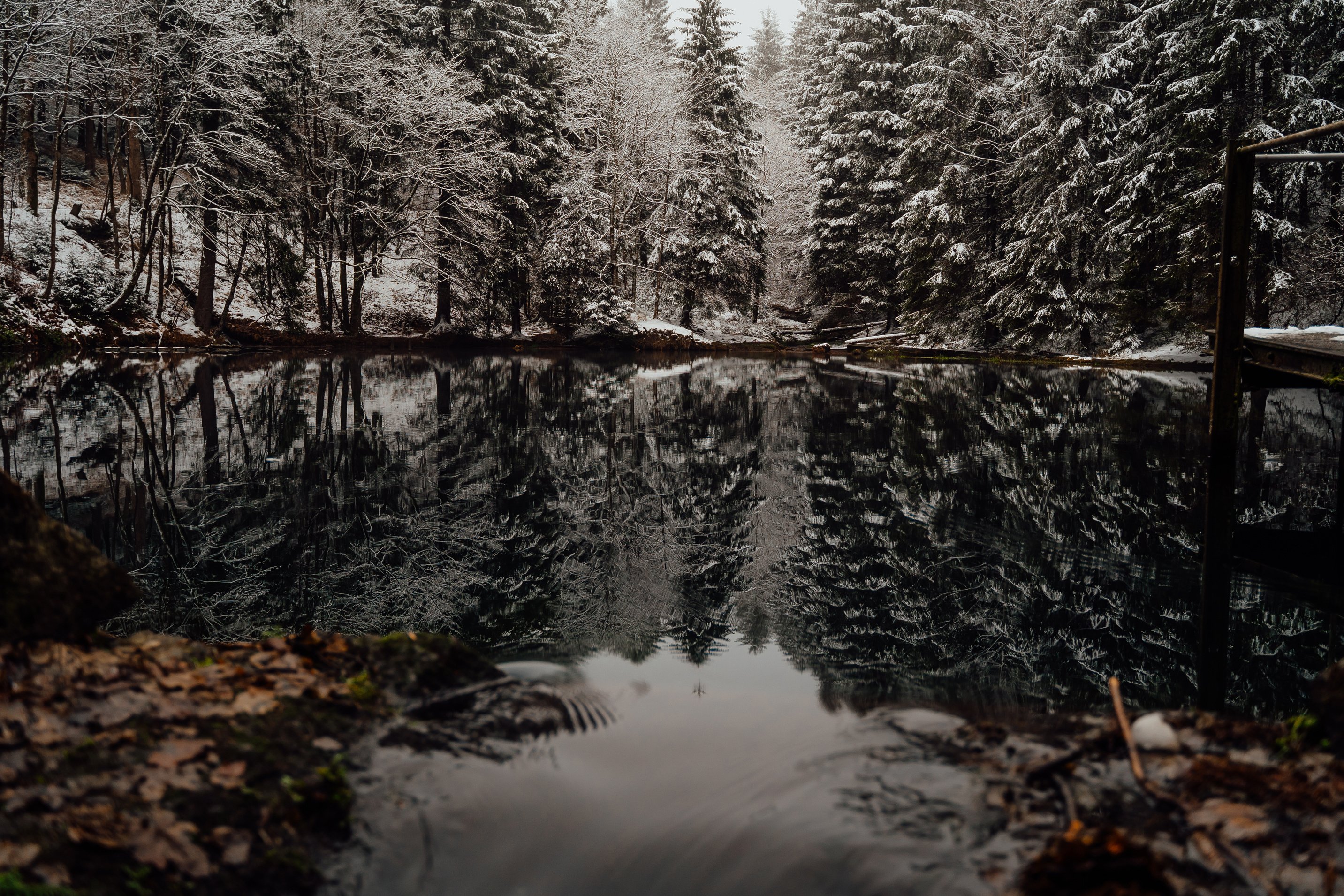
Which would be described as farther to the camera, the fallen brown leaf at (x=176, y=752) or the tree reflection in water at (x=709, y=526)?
the tree reflection in water at (x=709, y=526)

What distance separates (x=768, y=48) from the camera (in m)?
66.4

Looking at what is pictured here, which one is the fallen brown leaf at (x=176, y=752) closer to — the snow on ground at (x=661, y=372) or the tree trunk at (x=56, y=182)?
the snow on ground at (x=661, y=372)

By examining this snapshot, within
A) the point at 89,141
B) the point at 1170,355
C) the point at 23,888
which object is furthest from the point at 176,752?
the point at 89,141

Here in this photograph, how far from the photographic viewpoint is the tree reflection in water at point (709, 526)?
430cm

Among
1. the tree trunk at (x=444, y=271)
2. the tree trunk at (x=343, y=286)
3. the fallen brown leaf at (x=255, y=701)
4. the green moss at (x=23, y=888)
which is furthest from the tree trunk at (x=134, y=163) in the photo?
the green moss at (x=23, y=888)

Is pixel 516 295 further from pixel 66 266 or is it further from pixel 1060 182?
pixel 1060 182

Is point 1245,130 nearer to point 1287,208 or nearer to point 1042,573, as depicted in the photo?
point 1287,208

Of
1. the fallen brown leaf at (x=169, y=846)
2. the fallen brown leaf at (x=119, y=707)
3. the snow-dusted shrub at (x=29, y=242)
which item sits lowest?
the fallen brown leaf at (x=169, y=846)

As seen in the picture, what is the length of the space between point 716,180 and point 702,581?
3045 cm

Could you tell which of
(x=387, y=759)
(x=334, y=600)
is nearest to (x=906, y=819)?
(x=387, y=759)

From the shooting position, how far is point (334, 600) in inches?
186

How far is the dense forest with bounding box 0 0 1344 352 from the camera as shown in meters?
21.2

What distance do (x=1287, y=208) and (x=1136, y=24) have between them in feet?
23.2

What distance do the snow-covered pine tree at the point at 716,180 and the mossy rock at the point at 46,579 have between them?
3080cm
